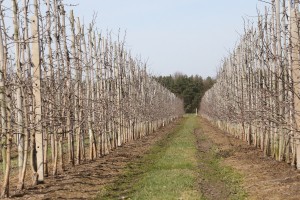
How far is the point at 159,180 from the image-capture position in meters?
12.7

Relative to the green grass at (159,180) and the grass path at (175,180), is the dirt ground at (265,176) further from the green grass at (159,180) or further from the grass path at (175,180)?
the green grass at (159,180)

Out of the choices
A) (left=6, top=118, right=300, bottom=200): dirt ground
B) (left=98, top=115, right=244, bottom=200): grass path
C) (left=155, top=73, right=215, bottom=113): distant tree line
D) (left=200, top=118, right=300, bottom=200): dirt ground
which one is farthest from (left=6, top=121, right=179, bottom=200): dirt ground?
(left=155, top=73, right=215, bottom=113): distant tree line

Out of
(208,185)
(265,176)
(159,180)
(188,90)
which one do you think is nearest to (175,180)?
(159,180)

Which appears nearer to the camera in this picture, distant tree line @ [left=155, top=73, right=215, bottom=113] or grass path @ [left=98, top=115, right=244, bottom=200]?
grass path @ [left=98, top=115, right=244, bottom=200]

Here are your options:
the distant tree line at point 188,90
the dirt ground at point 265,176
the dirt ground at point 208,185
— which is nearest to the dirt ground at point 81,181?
the dirt ground at point 208,185

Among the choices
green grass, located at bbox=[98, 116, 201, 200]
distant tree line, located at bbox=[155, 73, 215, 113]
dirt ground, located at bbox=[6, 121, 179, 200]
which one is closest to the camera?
dirt ground, located at bbox=[6, 121, 179, 200]

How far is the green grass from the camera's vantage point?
10.7 m

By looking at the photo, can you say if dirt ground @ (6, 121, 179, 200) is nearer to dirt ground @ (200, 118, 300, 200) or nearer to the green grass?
the green grass

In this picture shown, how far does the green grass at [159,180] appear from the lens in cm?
1074

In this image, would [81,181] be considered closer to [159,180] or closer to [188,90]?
[159,180]

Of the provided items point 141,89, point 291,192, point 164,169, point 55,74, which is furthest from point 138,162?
point 141,89

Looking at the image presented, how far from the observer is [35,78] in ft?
38.2

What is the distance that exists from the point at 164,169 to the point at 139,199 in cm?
511

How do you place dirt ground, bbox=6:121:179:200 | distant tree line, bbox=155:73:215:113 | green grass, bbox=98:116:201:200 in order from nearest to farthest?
dirt ground, bbox=6:121:179:200, green grass, bbox=98:116:201:200, distant tree line, bbox=155:73:215:113
